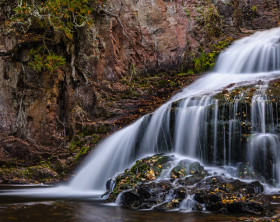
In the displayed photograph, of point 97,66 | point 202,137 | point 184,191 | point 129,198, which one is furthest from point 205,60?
point 129,198

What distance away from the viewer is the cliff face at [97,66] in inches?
346

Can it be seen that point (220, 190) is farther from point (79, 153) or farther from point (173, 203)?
point (79, 153)

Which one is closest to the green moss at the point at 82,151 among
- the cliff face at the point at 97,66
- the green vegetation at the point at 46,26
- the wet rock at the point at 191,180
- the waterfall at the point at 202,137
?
the cliff face at the point at 97,66

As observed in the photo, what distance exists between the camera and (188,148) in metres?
6.17

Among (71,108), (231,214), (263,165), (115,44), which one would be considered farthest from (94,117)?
(231,214)

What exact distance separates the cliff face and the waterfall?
1520 mm

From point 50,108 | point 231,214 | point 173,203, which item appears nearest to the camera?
point 231,214

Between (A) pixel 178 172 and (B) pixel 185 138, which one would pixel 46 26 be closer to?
(B) pixel 185 138

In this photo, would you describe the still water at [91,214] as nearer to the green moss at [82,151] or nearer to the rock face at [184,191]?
the rock face at [184,191]

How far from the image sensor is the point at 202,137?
19.8 feet

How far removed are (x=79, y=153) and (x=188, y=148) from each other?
11.7 feet

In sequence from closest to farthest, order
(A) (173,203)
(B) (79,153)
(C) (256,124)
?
(A) (173,203), (C) (256,124), (B) (79,153)

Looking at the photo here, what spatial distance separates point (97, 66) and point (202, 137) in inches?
221

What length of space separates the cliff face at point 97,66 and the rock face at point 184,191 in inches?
155
